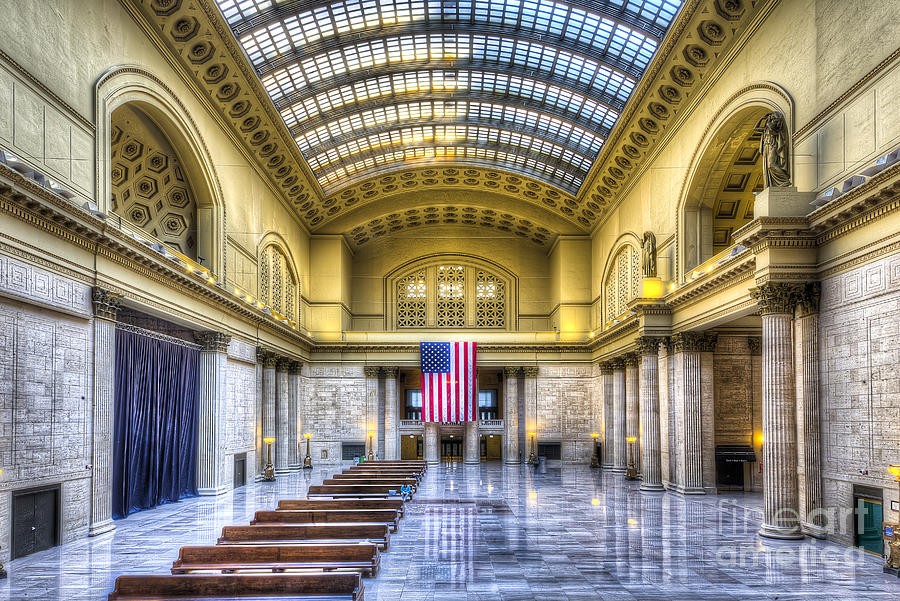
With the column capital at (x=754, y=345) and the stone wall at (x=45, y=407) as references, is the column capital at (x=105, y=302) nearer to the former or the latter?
the stone wall at (x=45, y=407)

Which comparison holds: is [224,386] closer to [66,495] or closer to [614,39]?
[66,495]

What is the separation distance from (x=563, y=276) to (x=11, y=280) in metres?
36.9

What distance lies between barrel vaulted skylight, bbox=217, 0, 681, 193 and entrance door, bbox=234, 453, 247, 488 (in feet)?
52.5

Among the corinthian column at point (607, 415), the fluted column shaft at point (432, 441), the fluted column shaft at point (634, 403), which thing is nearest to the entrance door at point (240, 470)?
the fluted column shaft at point (432, 441)

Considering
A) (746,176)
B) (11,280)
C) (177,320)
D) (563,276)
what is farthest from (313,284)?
(11,280)

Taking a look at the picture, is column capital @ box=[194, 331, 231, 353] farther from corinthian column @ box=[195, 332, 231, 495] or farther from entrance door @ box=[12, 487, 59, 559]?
entrance door @ box=[12, 487, 59, 559]

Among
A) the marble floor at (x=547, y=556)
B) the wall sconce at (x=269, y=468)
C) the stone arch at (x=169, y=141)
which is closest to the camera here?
the marble floor at (x=547, y=556)

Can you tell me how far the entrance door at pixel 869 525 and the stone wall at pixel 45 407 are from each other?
725 inches

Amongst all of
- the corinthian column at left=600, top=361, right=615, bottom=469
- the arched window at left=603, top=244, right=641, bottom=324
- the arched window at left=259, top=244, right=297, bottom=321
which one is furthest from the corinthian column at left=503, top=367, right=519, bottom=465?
the arched window at left=259, top=244, right=297, bottom=321

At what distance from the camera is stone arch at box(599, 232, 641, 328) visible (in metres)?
38.0

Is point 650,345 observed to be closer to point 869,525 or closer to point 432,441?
point 869,525

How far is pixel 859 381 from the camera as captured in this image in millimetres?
17734

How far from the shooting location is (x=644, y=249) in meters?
33.2

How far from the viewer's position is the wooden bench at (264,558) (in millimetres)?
12102
